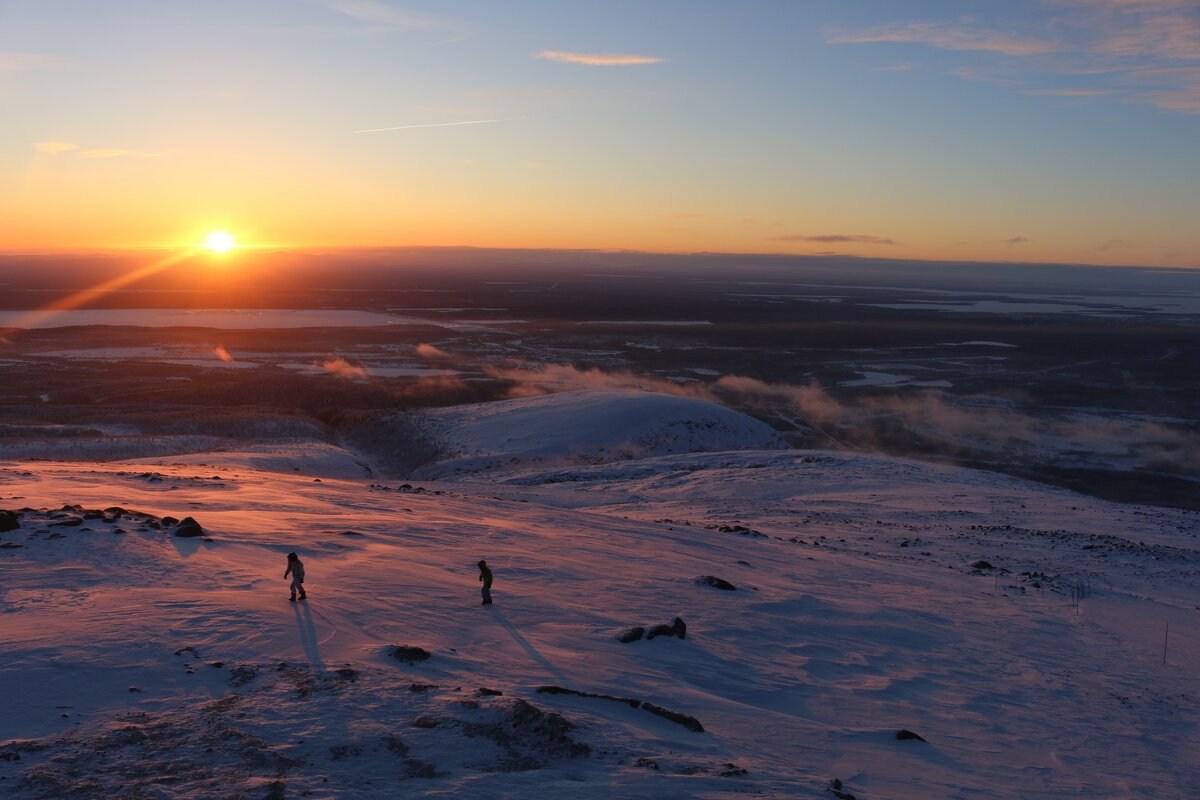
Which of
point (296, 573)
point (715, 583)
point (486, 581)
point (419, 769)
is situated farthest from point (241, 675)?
point (715, 583)

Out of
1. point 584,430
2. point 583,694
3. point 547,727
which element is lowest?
point 584,430

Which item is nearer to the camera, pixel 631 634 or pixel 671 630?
pixel 631 634

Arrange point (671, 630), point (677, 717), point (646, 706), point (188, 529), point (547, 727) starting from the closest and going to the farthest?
point (547, 727) → point (677, 717) → point (646, 706) → point (671, 630) → point (188, 529)

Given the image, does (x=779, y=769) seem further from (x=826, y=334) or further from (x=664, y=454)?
(x=826, y=334)

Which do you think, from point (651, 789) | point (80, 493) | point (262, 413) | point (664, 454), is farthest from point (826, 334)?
point (651, 789)

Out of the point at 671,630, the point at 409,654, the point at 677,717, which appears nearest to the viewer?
the point at 677,717

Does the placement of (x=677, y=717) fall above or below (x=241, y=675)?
below

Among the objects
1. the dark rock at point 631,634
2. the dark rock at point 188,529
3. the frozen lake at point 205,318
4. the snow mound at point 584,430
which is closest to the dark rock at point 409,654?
the dark rock at point 631,634

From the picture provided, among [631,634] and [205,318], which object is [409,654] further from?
[205,318]
